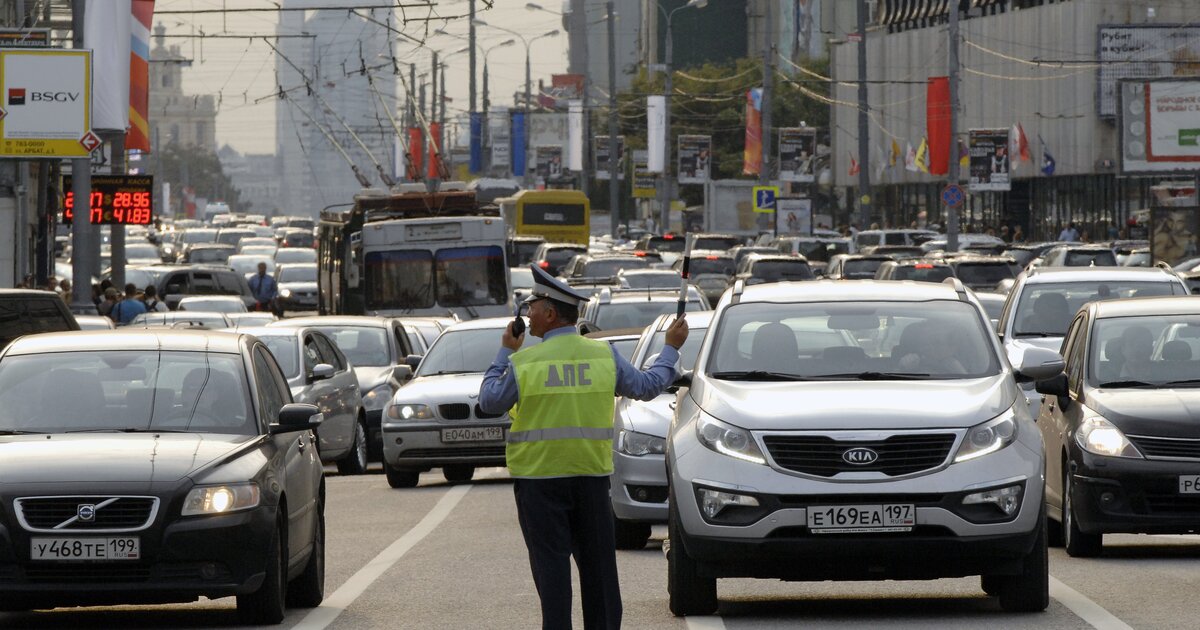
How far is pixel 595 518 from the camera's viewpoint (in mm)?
8062

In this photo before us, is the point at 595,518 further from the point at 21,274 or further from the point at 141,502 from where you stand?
the point at 21,274

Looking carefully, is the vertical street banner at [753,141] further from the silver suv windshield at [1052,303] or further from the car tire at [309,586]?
the car tire at [309,586]

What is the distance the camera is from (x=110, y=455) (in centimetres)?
976

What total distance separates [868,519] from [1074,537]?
3.64m

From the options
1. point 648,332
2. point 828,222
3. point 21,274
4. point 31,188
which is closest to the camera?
point 648,332

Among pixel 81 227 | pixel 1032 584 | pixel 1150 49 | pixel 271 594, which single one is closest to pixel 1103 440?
pixel 1032 584

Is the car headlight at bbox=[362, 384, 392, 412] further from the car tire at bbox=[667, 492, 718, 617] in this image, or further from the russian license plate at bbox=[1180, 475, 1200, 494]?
the car tire at bbox=[667, 492, 718, 617]

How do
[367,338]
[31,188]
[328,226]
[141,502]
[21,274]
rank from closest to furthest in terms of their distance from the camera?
[141,502] → [367,338] → [328,226] → [21,274] → [31,188]

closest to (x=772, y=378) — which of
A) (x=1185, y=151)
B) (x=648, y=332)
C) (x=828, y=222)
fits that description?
(x=648, y=332)

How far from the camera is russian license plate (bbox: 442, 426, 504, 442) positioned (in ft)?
65.0

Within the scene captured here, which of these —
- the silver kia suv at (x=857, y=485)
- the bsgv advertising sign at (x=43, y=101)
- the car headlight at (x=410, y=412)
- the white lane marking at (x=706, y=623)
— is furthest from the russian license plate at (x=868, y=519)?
the bsgv advertising sign at (x=43, y=101)

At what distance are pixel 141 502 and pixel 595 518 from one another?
2.40 meters

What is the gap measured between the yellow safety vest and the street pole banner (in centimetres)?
7445

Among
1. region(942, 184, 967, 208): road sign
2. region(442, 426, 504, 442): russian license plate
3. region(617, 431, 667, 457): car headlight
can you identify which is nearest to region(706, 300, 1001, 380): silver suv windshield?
region(617, 431, 667, 457): car headlight
